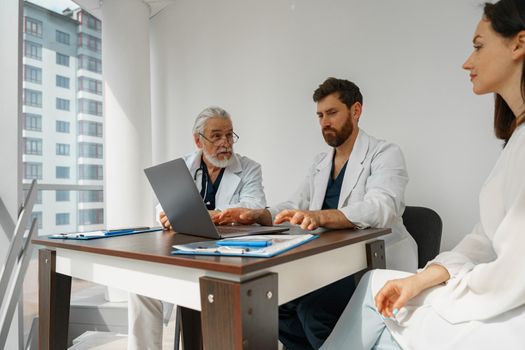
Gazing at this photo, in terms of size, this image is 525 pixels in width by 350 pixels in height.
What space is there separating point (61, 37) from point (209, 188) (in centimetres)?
202

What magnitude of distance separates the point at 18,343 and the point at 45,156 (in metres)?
1.32

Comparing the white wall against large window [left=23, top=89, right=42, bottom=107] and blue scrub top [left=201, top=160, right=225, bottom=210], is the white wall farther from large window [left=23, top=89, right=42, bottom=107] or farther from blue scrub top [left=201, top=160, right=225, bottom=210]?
large window [left=23, top=89, right=42, bottom=107]

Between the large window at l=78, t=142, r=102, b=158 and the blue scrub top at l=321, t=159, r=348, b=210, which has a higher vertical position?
the large window at l=78, t=142, r=102, b=158

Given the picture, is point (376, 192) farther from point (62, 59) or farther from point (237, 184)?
point (62, 59)

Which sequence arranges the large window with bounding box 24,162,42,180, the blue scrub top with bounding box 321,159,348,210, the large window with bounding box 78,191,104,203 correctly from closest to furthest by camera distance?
the blue scrub top with bounding box 321,159,348,210 < the large window with bounding box 24,162,42,180 < the large window with bounding box 78,191,104,203

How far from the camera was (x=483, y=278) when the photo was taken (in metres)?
0.84

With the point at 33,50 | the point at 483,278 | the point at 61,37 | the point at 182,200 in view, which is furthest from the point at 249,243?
the point at 61,37

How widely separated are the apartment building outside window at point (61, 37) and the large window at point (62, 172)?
1.02 metres

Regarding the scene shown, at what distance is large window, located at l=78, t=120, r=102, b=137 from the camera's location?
3375mm

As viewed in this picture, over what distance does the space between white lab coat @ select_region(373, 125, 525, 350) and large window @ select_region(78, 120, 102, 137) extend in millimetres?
3167

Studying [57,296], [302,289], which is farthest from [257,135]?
[302,289]

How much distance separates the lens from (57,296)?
4.15 feet

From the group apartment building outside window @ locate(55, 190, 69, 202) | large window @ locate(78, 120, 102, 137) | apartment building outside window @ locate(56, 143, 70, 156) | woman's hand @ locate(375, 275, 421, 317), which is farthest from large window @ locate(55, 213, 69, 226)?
woman's hand @ locate(375, 275, 421, 317)

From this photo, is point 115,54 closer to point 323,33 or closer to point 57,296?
point 323,33
